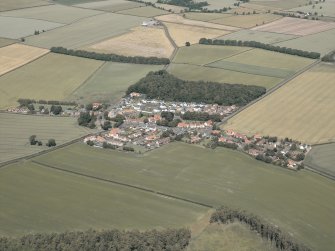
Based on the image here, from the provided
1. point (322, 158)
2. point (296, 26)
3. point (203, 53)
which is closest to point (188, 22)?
point (296, 26)

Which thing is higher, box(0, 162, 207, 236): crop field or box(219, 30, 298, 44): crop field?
box(219, 30, 298, 44): crop field

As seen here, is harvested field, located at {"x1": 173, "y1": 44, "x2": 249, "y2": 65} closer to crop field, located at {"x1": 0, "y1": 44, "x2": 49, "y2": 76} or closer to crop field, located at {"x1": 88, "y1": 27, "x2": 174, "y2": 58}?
crop field, located at {"x1": 88, "y1": 27, "x2": 174, "y2": 58}

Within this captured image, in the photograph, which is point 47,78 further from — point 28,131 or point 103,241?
point 103,241

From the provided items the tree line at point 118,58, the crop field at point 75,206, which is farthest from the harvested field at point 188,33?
the crop field at point 75,206

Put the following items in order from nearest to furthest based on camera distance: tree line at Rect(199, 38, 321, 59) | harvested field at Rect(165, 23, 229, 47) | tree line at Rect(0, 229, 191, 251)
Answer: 1. tree line at Rect(0, 229, 191, 251)
2. tree line at Rect(199, 38, 321, 59)
3. harvested field at Rect(165, 23, 229, 47)

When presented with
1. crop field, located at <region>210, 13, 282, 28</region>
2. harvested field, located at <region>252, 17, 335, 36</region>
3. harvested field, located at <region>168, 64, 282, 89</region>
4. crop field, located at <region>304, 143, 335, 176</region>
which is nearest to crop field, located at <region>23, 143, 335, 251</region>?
crop field, located at <region>304, 143, 335, 176</region>

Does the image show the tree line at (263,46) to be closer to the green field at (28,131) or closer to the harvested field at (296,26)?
the harvested field at (296,26)

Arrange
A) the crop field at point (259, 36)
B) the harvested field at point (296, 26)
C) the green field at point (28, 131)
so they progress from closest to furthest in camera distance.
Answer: the green field at point (28, 131)
the crop field at point (259, 36)
the harvested field at point (296, 26)
